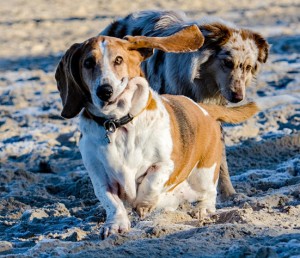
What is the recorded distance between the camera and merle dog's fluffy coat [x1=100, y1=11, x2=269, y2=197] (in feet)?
24.0

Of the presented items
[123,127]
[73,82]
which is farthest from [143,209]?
[73,82]

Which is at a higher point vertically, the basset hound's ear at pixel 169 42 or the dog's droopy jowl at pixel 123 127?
the basset hound's ear at pixel 169 42

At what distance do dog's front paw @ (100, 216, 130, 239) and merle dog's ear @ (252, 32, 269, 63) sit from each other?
283 centimetres

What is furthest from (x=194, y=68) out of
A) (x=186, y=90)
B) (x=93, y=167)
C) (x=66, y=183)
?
(x=93, y=167)

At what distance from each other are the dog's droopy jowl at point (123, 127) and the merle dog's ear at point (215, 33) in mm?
1670

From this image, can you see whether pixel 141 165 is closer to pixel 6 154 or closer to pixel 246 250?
pixel 246 250

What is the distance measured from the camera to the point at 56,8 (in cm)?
1844

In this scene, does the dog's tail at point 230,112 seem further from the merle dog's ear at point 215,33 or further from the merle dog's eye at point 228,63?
the merle dog's ear at point 215,33

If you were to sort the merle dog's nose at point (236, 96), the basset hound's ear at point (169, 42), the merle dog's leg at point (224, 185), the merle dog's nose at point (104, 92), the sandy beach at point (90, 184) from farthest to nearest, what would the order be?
the merle dog's nose at point (236, 96) < the merle dog's leg at point (224, 185) < the basset hound's ear at point (169, 42) < the merle dog's nose at point (104, 92) < the sandy beach at point (90, 184)

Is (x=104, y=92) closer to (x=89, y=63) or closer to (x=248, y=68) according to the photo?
(x=89, y=63)

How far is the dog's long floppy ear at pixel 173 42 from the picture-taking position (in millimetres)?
5387

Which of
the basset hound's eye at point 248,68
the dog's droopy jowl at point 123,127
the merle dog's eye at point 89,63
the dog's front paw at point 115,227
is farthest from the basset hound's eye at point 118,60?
the basset hound's eye at point 248,68

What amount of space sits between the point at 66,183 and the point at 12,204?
75cm

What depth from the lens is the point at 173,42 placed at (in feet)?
18.4
